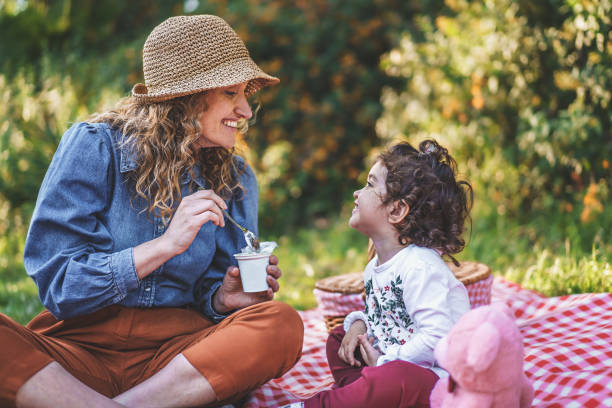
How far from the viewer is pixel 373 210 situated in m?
2.24

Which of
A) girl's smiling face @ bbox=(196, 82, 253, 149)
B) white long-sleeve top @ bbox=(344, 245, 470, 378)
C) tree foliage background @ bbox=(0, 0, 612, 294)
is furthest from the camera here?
tree foliage background @ bbox=(0, 0, 612, 294)

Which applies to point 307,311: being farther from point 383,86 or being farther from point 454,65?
point 383,86

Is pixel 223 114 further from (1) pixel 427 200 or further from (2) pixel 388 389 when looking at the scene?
(2) pixel 388 389

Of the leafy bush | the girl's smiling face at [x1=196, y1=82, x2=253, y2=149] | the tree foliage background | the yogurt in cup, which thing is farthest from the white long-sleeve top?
the leafy bush

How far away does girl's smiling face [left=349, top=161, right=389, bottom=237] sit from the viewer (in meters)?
2.24

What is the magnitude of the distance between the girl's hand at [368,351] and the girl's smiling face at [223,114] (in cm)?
94

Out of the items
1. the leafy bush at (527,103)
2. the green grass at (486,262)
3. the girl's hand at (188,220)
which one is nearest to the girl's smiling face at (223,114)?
the girl's hand at (188,220)

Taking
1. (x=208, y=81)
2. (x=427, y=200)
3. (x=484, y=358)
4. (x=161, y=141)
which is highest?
(x=208, y=81)

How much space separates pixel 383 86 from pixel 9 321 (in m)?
6.17

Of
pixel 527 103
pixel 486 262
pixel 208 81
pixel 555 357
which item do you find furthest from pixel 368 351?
pixel 527 103

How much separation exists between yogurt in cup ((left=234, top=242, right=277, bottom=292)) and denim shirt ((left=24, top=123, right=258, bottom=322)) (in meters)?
0.26

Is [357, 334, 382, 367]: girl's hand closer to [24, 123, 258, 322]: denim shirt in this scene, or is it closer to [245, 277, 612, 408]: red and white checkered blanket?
[245, 277, 612, 408]: red and white checkered blanket

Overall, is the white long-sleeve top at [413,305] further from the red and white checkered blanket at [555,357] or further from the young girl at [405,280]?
the red and white checkered blanket at [555,357]

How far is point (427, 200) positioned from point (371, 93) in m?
5.39
